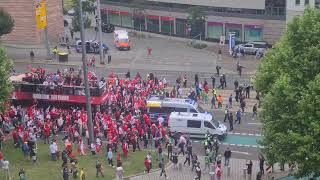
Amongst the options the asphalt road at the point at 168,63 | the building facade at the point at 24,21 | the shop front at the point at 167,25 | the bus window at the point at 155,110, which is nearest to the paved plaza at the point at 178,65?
the asphalt road at the point at 168,63

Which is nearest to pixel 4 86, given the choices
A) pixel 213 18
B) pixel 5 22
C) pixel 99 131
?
pixel 99 131

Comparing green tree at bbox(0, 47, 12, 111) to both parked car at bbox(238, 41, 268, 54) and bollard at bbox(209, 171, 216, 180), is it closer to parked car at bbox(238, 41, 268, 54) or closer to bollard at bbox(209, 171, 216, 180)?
bollard at bbox(209, 171, 216, 180)

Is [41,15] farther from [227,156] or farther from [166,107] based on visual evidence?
[227,156]

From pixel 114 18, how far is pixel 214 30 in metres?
17.5

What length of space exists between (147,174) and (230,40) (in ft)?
119

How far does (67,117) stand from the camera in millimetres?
42562

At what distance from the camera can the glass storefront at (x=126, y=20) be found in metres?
85.9

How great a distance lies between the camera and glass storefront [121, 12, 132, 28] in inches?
3381

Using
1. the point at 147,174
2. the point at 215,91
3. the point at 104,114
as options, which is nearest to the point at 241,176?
the point at 147,174

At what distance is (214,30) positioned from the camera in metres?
77.2

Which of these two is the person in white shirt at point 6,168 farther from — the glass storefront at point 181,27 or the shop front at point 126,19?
the shop front at point 126,19

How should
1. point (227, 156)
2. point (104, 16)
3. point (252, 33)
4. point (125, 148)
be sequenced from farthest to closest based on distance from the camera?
point (104, 16) → point (252, 33) → point (125, 148) → point (227, 156)

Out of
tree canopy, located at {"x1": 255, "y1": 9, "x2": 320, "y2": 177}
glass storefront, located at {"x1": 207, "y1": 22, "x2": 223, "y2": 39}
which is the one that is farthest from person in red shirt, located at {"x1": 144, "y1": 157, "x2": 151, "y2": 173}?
glass storefront, located at {"x1": 207, "y1": 22, "x2": 223, "y2": 39}

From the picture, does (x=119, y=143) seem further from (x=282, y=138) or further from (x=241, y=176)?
(x=282, y=138)
